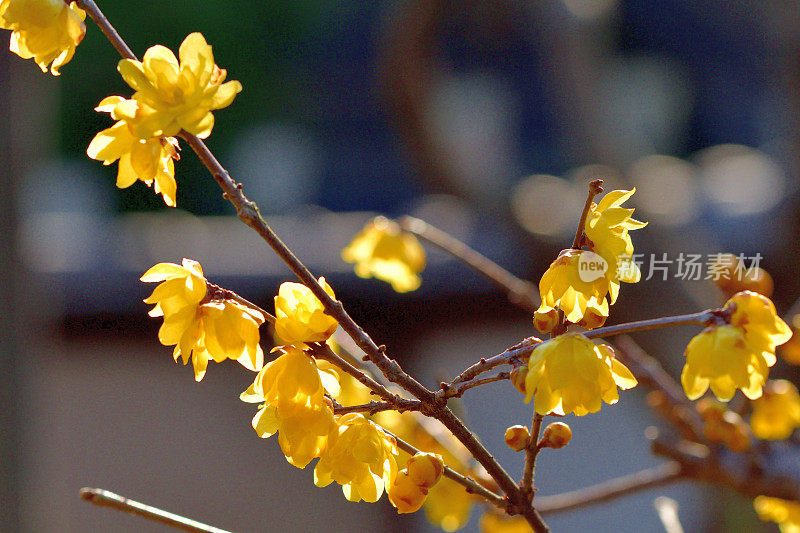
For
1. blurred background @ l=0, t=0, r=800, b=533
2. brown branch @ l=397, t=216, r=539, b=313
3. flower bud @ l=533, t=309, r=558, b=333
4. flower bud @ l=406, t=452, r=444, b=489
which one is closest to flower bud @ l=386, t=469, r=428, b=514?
flower bud @ l=406, t=452, r=444, b=489

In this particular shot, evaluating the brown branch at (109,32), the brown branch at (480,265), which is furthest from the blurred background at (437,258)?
the brown branch at (109,32)

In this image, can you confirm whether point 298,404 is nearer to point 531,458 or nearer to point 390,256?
point 531,458

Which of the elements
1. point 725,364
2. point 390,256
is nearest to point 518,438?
point 725,364

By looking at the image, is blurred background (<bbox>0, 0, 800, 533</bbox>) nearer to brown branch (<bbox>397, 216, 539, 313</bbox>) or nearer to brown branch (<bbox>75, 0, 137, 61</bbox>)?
brown branch (<bbox>397, 216, 539, 313</bbox>)

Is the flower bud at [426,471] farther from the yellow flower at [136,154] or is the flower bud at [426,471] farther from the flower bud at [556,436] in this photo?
the yellow flower at [136,154]

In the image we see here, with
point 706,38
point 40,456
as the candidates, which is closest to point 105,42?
point 706,38
